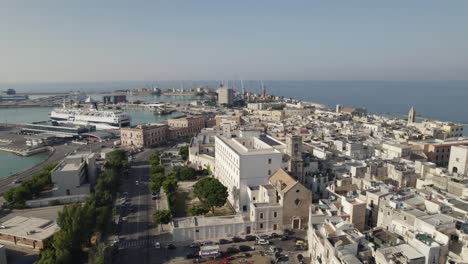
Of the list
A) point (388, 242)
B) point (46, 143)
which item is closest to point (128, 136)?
point (46, 143)

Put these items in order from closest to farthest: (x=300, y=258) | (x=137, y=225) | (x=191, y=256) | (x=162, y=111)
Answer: (x=300, y=258) < (x=191, y=256) < (x=137, y=225) < (x=162, y=111)

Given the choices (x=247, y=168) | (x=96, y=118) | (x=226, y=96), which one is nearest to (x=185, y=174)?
(x=247, y=168)

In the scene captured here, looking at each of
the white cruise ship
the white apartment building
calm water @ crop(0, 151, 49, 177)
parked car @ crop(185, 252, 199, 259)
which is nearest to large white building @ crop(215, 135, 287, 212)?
parked car @ crop(185, 252, 199, 259)

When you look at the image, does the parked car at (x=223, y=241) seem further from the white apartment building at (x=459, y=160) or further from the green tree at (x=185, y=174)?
the white apartment building at (x=459, y=160)

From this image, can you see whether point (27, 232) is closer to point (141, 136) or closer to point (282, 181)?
point (282, 181)

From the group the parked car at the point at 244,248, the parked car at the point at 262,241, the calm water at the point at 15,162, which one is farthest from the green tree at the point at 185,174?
the calm water at the point at 15,162

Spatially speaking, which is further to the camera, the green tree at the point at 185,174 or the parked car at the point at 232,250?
the green tree at the point at 185,174
